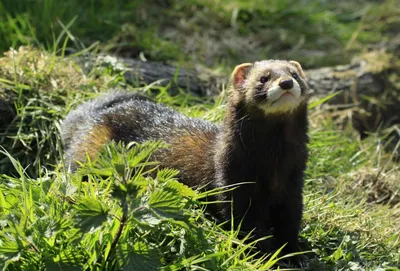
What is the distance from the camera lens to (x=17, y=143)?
5809 millimetres

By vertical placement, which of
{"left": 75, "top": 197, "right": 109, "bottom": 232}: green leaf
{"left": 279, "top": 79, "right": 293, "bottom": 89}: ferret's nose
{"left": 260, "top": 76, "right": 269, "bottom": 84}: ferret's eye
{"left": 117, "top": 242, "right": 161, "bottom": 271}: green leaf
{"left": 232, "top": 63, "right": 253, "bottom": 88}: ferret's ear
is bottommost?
{"left": 117, "top": 242, "right": 161, "bottom": 271}: green leaf

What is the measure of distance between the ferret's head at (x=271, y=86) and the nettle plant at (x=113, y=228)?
93 cm

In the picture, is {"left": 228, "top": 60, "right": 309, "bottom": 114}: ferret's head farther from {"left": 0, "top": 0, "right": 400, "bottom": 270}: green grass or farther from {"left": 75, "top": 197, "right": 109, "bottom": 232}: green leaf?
{"left": 75, "top": 197, "right": 109, "bottom": 232}: green leaf

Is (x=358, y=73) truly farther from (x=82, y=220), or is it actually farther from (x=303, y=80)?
(x=82, y=220)

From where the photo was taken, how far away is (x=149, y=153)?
3.78 m

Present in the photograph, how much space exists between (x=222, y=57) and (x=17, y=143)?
3342 mm

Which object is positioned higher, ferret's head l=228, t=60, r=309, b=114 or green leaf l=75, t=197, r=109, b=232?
ferret's head l=228, t=60, r=309, b=114

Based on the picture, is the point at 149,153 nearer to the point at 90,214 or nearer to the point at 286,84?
the point at 90,214

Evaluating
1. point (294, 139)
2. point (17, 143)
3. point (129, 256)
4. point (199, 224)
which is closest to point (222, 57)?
point (17, 143)

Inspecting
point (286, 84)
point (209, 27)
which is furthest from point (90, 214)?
point (209, 27)

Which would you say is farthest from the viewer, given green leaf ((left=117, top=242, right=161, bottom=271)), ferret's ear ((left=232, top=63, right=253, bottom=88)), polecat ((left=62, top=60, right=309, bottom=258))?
ferret's ear ((left=232, top=63, right=253, bottom=88))

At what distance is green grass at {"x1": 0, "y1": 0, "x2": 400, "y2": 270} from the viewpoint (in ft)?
11.9

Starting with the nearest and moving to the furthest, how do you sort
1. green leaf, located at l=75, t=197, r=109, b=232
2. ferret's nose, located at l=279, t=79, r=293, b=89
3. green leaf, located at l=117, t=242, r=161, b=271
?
green leaf, located at l=75, t=197, r=109, b=232
green leaf, located at l=117, t=242, r=161, b=271
ferret's nose, located at l=279, t=79, r=293, b=89

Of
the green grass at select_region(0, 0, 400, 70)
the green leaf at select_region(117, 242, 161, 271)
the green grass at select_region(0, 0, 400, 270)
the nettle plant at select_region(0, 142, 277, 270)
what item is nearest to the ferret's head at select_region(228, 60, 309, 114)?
the green grass at select_region(0, 0, 400, 270)
